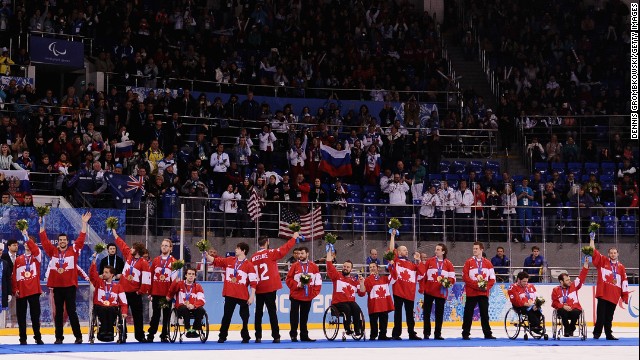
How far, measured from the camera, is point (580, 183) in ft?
111

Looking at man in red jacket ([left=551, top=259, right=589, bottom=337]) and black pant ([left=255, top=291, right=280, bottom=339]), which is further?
man in red jacket ([left=551, top=259, right=589, bottom=337])

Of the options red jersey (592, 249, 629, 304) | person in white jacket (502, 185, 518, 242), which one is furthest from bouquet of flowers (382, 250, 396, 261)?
person in white jacket (502, 185, 518, 242)

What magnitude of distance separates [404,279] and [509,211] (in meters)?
9.74

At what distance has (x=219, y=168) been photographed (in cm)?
3061

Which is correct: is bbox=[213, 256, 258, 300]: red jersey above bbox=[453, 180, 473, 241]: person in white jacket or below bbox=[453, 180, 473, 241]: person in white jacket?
below

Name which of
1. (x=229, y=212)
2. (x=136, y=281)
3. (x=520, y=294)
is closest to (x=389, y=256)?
(x=520, y=294)

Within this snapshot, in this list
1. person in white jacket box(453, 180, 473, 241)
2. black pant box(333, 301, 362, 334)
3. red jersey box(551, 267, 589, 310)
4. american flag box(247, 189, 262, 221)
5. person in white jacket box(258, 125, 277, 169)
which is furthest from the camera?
person in white jacket box(258, 125, 277, 169)

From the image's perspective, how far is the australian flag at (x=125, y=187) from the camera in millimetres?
26406

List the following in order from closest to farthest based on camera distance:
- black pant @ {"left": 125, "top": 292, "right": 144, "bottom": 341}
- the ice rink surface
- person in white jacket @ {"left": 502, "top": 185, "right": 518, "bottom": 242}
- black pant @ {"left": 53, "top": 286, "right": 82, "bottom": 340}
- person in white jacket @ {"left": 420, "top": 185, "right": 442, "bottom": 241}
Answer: the ice rink surface < black pant @ {"left": 53, "top": 286, "right": 82, "bottom": 340} < black pant @ {"left": 125, "top": 292, "right": 144, "bottom": 341} < person in white jacket @ {"left": 420, "top": 185, "right": 442, "bottom": 241} < person in white jacket @ {"left": 502, "top": 185, "right": 518, "bottom": 242}

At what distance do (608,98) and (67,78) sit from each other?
17604 mm

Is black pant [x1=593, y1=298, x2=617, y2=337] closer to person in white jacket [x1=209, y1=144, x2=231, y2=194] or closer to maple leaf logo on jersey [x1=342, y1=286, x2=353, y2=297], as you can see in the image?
maple leaf logo on jersey [x1=342, y1=286, x2=353, y2=297]

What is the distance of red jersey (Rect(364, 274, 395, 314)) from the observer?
21328 mm

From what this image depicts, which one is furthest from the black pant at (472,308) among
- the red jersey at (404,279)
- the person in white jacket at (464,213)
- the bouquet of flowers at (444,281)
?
the person in white jacket at (464,213)

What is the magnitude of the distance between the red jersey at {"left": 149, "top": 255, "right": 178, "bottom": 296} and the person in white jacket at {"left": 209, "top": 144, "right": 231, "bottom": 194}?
1034cm
